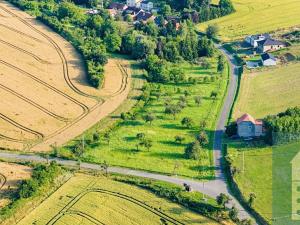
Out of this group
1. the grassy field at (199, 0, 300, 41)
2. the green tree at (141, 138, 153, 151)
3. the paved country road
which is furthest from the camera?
the grassy field at (199, 0, 300, 41)

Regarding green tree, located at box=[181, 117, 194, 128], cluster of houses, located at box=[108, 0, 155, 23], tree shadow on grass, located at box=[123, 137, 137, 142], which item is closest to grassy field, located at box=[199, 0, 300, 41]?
cluster of houses, located at box=[108, 0, 155, 23]

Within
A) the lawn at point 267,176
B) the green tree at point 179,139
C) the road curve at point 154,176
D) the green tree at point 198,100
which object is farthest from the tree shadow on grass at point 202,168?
→ the green tree at point 198,100

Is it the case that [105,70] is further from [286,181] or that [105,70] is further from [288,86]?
[286,181]

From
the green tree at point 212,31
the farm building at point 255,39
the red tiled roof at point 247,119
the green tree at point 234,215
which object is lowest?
the green tree at point 234,215

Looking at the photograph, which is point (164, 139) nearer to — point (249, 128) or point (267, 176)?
point (249, 128)

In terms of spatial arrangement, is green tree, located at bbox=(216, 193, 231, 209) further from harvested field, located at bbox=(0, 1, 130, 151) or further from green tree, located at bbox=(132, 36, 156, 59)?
green tree, located at bbox=(132, 36, 156, 59)

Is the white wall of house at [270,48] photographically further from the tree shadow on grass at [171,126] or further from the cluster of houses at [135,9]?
the tree shadow on grass at [171,126]
